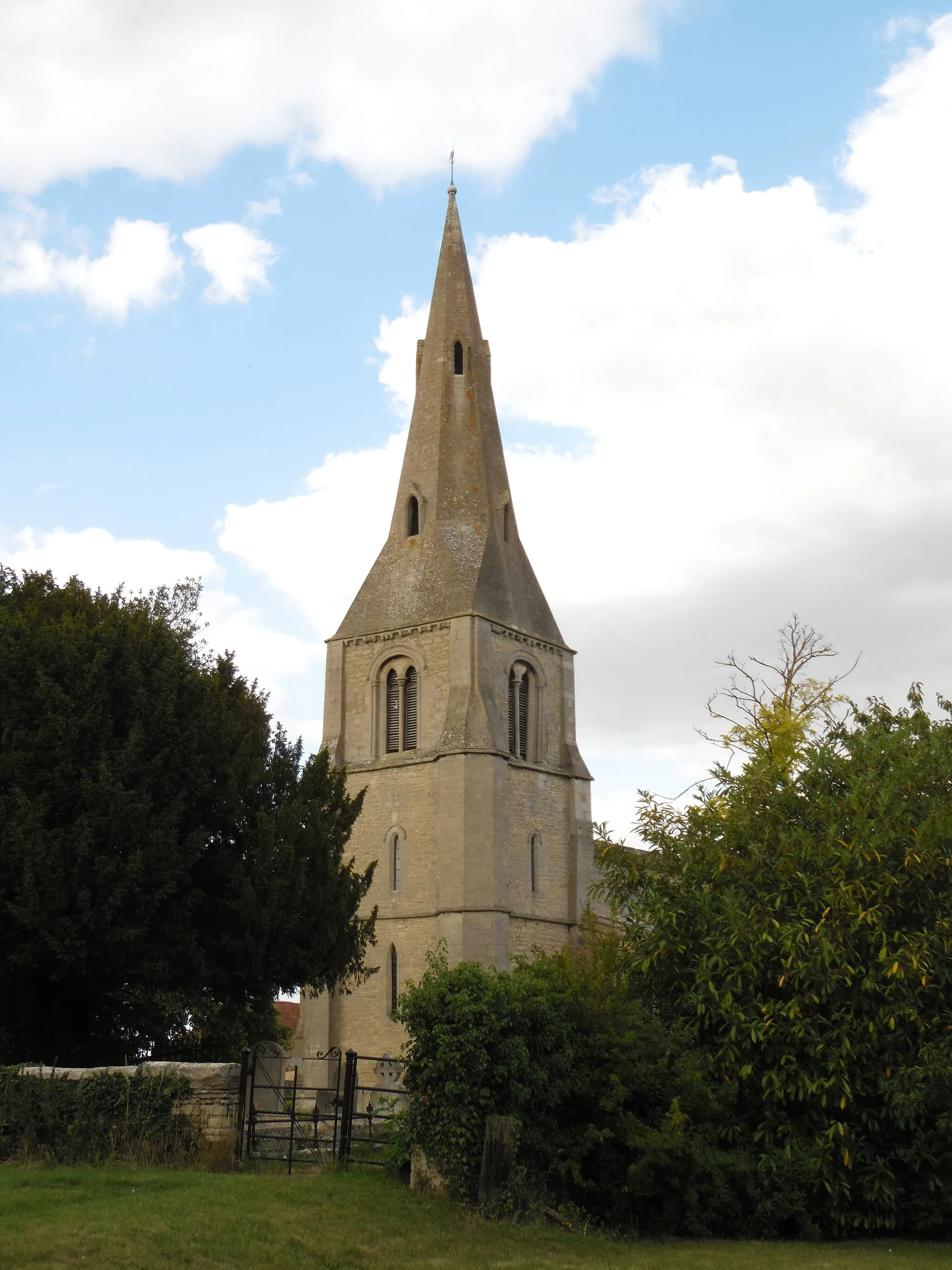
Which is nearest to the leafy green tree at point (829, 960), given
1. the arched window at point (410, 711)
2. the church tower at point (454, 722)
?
the church tower at point (454, 722)

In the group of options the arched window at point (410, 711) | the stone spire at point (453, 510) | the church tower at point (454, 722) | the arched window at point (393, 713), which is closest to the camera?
the church tower at point (454, 722)

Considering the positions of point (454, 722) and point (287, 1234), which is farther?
point (454, 722)

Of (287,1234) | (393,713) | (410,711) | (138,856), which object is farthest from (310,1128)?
(393,713)

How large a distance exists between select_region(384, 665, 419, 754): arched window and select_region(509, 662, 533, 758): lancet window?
277 cm

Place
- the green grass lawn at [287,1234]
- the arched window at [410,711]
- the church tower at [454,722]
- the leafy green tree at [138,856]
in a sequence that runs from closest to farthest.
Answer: the green grass lawn at [287,1234]
the leafy green tree at [138,856]
the church tower at [454,722]
the arched window at [410,711]

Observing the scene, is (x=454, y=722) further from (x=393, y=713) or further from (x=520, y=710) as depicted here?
(x=520, y=710)

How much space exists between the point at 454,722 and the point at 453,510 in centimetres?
726

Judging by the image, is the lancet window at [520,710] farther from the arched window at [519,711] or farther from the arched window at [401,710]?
the arched window at [401,710]

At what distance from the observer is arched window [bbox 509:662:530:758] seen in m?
38.0

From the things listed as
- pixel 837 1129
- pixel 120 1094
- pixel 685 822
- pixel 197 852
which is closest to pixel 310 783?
pixel 197 852

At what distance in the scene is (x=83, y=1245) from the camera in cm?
1091

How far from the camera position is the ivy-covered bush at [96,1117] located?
47.0 feet

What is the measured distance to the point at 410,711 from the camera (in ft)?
124

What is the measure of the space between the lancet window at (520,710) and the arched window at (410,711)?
9.02 ft
